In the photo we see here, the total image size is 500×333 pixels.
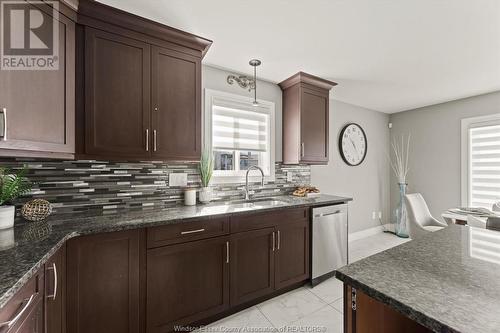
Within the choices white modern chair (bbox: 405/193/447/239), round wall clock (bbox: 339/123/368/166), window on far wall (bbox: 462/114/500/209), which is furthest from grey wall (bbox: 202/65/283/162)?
window on far wall (bbox: 462/114/500/209)

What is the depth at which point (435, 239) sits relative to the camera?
120 cm

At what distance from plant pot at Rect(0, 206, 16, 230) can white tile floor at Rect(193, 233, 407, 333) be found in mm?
1519

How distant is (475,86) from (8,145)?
15.9 ft

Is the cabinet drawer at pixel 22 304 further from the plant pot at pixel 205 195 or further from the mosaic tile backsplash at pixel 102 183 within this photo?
the plant pot at pixel 205 195

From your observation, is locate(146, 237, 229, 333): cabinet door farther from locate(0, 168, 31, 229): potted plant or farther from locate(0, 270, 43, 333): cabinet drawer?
locate(0, 168, 31, 229): potted plant

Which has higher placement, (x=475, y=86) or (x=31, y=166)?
(x=475, y=86)

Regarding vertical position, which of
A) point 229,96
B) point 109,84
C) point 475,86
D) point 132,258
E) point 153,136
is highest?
point 475,86

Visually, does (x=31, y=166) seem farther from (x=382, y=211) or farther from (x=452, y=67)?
(x=382, y=211)

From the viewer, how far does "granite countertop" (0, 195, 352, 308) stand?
81 cm

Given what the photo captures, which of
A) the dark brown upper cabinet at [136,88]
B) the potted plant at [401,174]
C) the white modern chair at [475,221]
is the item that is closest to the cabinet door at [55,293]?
the dark brown upper cabinet at [136,88]

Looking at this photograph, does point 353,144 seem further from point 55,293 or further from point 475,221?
point 55,293

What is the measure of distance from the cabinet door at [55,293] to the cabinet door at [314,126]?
2.39m

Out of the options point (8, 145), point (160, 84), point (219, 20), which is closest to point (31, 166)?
point (8, 145)

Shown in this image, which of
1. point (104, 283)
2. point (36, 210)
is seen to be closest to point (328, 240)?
point (104, 283)
